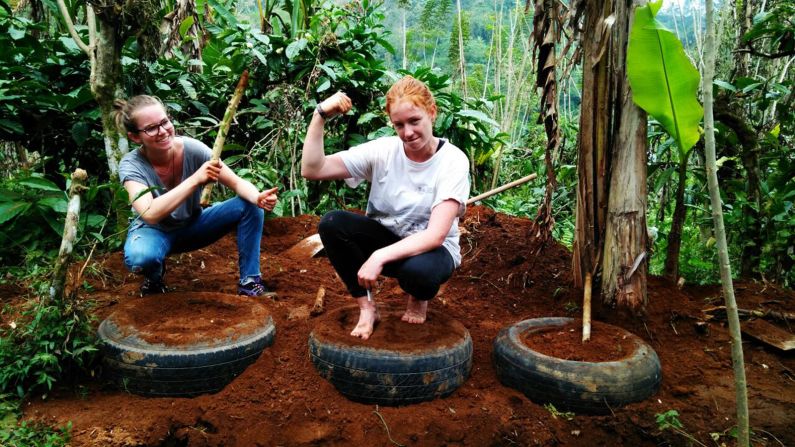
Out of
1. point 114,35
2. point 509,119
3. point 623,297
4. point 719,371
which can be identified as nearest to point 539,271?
point 623,297

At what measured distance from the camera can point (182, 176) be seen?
9.63 feet

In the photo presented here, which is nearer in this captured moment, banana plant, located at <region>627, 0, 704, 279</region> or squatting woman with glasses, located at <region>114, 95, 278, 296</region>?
banana plant, located at <region>627, 0, 704, 279</region>

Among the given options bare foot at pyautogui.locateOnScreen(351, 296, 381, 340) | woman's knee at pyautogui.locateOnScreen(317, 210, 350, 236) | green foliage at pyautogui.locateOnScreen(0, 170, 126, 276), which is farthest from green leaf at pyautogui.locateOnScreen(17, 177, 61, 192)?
bare foot at pyautogui.locateOnScreen(351, 296, 381, 340)

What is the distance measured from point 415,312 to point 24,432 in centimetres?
160

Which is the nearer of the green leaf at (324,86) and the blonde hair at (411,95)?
the blonde hair at (411,95)

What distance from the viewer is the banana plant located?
238cm

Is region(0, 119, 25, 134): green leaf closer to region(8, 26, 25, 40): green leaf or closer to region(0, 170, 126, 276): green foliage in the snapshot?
region(0, 170, 126, 276): green foliage

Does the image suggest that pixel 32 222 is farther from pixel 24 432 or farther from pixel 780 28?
pixel 780 28

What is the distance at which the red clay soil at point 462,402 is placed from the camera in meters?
2.05

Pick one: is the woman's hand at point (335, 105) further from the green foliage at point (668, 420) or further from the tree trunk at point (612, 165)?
the green foliage at point (668, 420)

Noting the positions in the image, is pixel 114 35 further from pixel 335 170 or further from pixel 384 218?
pixel 384 218

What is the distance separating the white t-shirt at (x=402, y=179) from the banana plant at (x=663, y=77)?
0.92m

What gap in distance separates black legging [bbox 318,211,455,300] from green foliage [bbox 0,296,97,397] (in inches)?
42.7

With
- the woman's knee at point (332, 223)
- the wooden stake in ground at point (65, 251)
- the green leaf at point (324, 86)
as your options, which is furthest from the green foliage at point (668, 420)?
the green leaf at point (324, 86)
